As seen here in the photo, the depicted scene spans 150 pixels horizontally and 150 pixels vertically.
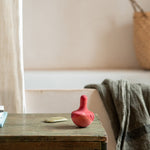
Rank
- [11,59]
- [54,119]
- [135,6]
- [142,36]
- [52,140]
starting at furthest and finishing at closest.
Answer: [135,6]
[142,36]
[11,59]
[54,119]
[52,140]

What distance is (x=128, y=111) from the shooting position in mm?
1860

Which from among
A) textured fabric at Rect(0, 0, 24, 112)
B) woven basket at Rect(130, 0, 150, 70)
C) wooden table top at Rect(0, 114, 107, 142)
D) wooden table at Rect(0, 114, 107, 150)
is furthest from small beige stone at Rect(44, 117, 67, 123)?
woven basket at Rect(130, 0, 150, 70)

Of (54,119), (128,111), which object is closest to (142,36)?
(128,111)

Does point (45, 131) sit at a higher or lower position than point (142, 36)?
lower

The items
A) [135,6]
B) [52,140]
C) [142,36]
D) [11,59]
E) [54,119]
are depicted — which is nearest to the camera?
[52,140]

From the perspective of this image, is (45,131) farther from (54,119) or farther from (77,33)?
(77,33)

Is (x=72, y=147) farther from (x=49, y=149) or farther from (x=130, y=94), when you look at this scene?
(x=130, y=94)

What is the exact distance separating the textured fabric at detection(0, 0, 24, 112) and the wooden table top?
313mm

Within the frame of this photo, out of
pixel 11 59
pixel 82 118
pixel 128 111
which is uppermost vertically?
pixel 11 59

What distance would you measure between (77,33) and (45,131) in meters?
1.57

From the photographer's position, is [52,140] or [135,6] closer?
[52,140]

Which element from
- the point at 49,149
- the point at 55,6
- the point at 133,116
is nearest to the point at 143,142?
the point at 133,116

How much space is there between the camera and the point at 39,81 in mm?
2381

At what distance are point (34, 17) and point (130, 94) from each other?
45.6 inches
